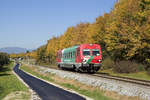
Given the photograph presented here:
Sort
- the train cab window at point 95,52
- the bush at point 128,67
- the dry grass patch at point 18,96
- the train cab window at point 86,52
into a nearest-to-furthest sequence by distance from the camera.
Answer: the dry grass patch at point 18,96
the train cab window at point 86,52
the train cab window at point 95,52
the bush at point 128,67

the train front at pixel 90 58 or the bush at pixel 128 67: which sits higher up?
the train front at pixel 90 58

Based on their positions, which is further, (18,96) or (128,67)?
(128,67)

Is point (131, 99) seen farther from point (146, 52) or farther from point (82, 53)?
point (146, 52)

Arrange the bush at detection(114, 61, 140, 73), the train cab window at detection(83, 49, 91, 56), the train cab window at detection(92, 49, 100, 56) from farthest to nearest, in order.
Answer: the bush at detection(114, 61, 140, 73) → the train cab window at detection(92, 49, 100, 56) → the train cab window at detection(83, 49, 91, 56)

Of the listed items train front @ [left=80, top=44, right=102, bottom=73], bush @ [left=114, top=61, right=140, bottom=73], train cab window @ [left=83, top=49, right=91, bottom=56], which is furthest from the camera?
bush @ [left=114, top=61, right=140, bottom=73]

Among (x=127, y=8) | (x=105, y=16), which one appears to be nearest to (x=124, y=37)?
(x=127, y=8)

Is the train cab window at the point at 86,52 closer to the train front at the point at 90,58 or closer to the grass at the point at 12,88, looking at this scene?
the train front at the point at 90,58

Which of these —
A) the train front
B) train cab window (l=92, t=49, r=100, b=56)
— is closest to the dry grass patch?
the train front

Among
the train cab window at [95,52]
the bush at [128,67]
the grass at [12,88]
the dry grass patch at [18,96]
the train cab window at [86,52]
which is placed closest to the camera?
the dry grass patch at [18,96]

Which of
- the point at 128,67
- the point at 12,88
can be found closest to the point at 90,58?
the point at 128,67

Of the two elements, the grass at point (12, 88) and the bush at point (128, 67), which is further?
the bush at point (128, 67)

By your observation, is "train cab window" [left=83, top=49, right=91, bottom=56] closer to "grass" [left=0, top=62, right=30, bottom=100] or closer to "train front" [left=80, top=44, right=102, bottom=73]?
"train front" [left=80, top=44, right=102, bottom=73]

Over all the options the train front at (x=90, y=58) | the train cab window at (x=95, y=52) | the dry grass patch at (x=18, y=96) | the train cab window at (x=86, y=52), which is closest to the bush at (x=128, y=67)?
the train front at (x=90, y=58)

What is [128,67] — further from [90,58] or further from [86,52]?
[86,52]
